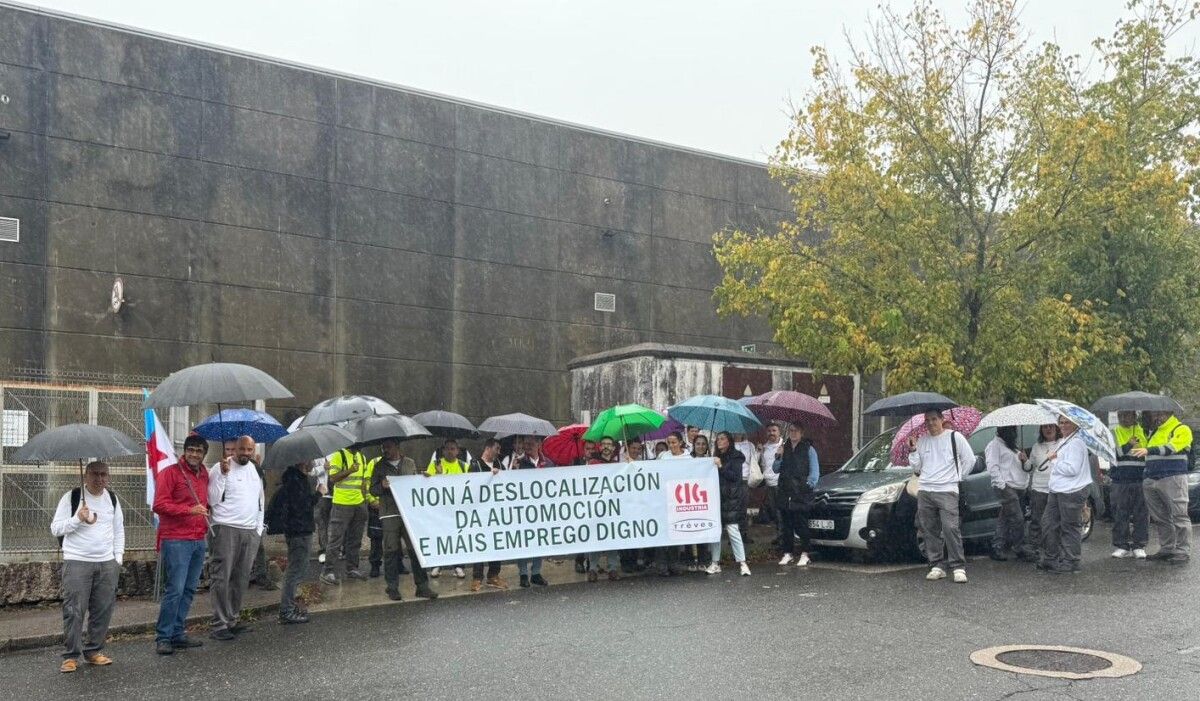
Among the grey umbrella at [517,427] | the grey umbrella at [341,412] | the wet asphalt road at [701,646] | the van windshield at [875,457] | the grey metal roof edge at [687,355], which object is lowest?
the wet asphalt road at [701,646]

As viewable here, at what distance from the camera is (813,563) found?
12.8 meters

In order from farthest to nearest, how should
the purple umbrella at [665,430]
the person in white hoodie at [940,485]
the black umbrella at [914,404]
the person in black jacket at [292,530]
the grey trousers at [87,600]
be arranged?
the purple umbrella at [665,430]
the black umbrella at [914,404]
the person in white hoodie at [940,485]
the person in black jacket at [292,530]
the grey trousers at [87,600]

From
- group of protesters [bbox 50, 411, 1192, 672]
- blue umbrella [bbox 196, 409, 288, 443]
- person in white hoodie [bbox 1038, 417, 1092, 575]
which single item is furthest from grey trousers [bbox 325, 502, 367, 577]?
person in white hoodie [bbox 1038, 417, 1092, 575]

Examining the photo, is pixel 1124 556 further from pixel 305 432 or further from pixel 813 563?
pixel 305 432

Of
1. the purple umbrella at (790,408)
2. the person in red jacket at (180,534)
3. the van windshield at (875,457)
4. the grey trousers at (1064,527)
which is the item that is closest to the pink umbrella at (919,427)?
the van windshield at (875,457)

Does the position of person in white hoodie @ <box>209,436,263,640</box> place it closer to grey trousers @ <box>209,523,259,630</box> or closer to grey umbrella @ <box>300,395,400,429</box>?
grey trousers @ <box>209,523,259,630</box>

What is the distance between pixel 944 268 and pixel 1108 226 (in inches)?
109

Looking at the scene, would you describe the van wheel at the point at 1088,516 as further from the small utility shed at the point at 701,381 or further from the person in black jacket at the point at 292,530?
the person in black jacket at the point at 292,530

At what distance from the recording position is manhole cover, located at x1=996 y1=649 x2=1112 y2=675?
699 cm

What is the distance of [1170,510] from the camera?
12234mm

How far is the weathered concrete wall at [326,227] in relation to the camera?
50.9 feet

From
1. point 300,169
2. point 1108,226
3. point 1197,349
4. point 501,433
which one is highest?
point 300,169

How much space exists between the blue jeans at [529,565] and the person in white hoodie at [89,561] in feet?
14.9

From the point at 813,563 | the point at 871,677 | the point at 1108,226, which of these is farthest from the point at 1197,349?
the point at 871,677
